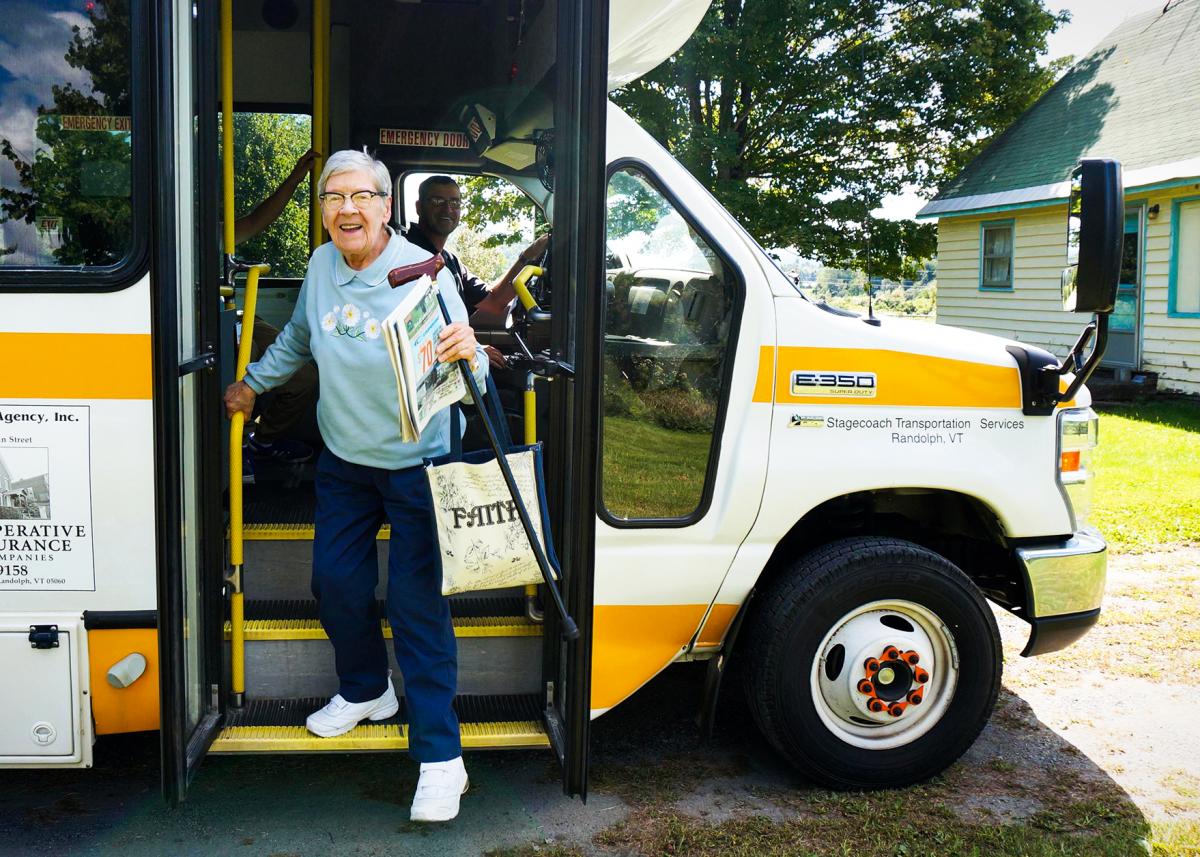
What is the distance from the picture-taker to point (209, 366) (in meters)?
3.32

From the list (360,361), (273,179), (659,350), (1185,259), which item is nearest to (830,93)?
(1185,259)

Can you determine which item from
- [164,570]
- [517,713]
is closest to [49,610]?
[164,570]

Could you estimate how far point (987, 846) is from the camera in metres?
3.71

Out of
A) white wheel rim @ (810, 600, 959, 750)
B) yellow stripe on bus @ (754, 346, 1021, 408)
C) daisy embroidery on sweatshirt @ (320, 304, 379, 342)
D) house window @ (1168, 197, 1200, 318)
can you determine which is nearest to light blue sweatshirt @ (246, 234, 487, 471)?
daisy embroidery on sweatshirt @ (320, 304, 379, 342)

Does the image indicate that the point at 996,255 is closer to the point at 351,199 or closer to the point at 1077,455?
the point at 1077,455

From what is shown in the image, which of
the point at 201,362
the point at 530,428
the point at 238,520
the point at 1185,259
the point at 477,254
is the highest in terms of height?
the point at 1185,259

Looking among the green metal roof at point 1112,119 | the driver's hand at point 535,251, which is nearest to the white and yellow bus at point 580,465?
the driver's hand at point 535,251

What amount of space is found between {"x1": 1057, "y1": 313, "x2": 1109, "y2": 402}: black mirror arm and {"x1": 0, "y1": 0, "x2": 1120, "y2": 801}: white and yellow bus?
0.02 m

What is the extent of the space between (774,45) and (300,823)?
16164mm

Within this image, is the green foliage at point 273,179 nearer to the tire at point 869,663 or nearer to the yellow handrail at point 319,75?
the yellow handrail at point 319,75

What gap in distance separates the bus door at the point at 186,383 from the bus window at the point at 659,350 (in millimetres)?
1193

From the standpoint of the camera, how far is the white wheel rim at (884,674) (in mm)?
3973

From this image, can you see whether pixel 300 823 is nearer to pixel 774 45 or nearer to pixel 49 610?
pixel 49 610

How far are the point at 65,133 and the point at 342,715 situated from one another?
186 centimetres
